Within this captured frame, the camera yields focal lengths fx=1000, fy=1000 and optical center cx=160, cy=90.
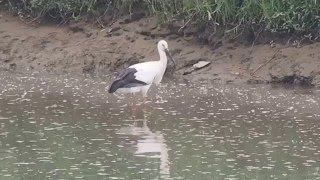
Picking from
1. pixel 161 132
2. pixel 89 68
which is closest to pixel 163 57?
pixel 89 68

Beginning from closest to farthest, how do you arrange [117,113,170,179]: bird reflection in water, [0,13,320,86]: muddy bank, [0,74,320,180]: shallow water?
1. [0,74,320,180]: shallow water
2. [117,113,170,179]: bird reflection in water
3. [0,13,320,86]: muddy bank

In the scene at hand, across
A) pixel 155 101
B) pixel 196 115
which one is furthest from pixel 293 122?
pixel 155 101

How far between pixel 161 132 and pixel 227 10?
3572mm

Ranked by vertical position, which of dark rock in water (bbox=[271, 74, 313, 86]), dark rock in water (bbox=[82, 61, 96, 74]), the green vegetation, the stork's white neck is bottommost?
dark rock in water (bbox=[82, 61, 96, 74])

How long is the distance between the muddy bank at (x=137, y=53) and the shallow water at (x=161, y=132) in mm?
418

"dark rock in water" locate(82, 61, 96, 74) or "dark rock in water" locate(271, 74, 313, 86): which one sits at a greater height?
"dark rock in water" locate(271, 74, 313, 86)

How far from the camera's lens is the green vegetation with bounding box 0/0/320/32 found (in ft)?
43.4

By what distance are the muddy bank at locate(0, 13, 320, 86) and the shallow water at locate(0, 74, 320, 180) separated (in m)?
0.42

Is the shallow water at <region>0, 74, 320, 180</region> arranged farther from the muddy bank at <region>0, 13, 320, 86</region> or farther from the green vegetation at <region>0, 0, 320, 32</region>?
the green vegetation at <region>0, 0, 320, 32</region>

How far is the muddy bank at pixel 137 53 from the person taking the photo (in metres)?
13.1

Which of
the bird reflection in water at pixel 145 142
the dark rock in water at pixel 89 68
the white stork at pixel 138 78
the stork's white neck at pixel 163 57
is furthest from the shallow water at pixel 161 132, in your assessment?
the dark rock in water at pixel 89 68

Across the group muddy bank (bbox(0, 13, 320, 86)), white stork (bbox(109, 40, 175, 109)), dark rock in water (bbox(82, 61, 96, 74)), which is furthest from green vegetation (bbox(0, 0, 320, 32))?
white stork (bbox(109, 40, 175, 109))

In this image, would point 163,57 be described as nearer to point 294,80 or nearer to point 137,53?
point 137,53

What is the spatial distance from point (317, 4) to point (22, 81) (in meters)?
4.18
